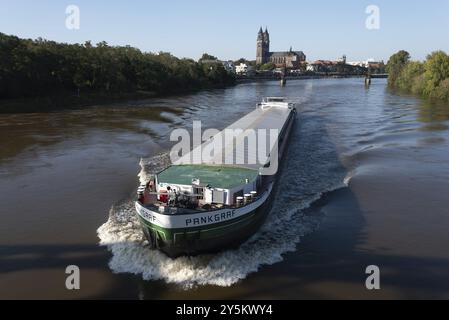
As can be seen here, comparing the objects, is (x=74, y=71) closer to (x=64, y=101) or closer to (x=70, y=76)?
(x=70, y=76)

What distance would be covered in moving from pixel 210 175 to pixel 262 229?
3.19 meters

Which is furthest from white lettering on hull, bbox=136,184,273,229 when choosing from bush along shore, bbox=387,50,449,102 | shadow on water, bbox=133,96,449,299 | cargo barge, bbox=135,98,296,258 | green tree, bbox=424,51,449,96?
green tree, bbox=424,51,449,96

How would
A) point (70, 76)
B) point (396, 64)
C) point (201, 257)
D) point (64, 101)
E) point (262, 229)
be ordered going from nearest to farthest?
point (201, 257)
point (262, 229)
point (64, 101)
point (70, 76)
point (396, 64)

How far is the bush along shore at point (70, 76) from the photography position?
5862cm

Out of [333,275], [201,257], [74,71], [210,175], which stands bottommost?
[333,275]

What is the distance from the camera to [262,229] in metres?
17.0

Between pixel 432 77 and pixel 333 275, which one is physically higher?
pixel 432 77

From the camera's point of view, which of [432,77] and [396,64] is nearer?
[432,77]

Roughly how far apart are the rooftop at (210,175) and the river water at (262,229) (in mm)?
2447

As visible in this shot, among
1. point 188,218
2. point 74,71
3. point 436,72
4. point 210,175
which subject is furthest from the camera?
point 436,72

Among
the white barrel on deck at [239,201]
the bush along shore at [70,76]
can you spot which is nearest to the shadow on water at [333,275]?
the white barrel on deck at [239,201]

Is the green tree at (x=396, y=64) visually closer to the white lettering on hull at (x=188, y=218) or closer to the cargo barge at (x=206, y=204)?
the cargo barge at (x=206, y=204)

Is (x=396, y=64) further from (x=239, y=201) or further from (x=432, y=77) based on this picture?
(x=239, y=201)

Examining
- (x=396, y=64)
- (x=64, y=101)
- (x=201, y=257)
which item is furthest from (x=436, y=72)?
(x=201, y=257)
